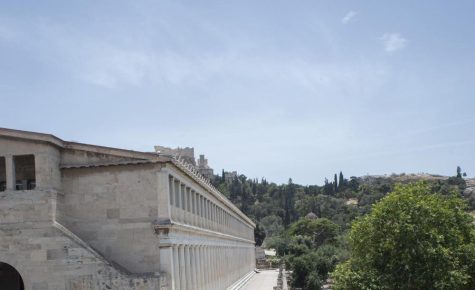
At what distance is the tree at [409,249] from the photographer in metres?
38.8

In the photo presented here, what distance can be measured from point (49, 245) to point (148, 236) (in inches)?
175

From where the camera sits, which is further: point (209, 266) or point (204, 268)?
point (209, 266)

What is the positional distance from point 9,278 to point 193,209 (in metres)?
11.5

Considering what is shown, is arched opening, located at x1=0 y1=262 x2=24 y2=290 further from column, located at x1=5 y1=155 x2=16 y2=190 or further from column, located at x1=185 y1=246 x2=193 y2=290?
column, located at x1=185 y1=246 x2=193 y2=290

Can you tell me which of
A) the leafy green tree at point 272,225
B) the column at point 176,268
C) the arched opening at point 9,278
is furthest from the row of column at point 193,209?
the leafy green tree at point 272,225

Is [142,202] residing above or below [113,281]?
above

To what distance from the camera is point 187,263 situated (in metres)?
33.0

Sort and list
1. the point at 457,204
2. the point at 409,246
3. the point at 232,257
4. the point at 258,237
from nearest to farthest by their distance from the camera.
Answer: the point at 409,246, the point at 457,204, the point at 232,257, the point at 258,237

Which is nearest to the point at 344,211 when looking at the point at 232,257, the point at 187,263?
the point at 232,257

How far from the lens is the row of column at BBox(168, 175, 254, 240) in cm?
3050

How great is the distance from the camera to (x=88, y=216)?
27.7 meters

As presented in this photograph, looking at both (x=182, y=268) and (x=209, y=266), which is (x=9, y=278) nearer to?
(x=182, y=268)

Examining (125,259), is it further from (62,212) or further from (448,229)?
(448,229)

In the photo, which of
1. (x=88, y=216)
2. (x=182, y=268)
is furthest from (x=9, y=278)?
(x=182, y=268)
